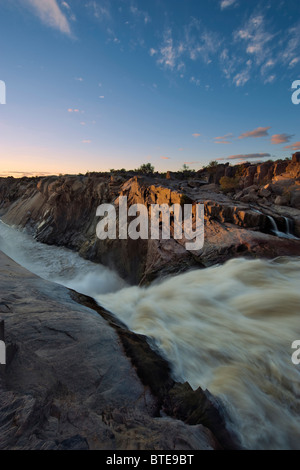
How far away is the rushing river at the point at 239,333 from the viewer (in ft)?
8.79

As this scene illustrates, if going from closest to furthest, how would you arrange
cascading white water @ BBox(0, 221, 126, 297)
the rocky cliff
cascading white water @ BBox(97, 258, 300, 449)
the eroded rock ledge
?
the eroded rock ledge, cascading white water @ BBox(97, 258, 300, 449), the rocky cliff, cascading white water @ BBox(0, 221, 126, 297)

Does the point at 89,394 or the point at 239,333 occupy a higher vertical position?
the point at 89,394

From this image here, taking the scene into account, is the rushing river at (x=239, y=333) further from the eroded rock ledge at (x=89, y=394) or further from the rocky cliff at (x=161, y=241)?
the rocky cliff at (x=161, y=241)

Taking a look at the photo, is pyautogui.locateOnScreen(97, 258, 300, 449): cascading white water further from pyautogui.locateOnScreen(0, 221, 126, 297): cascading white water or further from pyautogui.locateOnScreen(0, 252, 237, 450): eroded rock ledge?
pyautogui.locateOnScreen(0, 221, 126, 297): cascading white water

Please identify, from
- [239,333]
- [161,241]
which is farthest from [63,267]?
[239,333]

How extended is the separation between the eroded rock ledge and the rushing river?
523 mm

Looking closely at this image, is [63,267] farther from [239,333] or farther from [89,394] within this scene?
[89,394]

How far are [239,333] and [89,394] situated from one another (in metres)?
3.30

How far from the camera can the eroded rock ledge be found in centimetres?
181

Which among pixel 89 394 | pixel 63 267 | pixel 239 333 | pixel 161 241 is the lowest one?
pixel 63 267

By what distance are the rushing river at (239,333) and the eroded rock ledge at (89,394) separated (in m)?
0.52

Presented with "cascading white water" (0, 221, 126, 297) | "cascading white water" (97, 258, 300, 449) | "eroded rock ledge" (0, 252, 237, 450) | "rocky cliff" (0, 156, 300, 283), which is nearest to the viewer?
"eroded rock ledge" (0, 252, 237, 450)

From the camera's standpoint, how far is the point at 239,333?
14.7ft

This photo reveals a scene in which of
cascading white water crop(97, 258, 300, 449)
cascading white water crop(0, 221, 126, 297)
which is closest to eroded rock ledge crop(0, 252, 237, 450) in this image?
cascading white water crop(97, 258, 300, 449)
